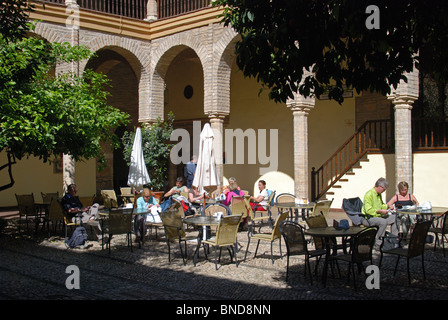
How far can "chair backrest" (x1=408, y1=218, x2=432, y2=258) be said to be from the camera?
6273mm

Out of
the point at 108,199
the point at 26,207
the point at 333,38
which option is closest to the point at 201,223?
the point at 333,38

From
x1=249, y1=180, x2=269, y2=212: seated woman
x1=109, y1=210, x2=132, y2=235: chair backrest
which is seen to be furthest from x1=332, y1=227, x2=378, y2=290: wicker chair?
x1=249, y1=180, x2=269, y2=212: seated woman

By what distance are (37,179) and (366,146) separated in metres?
11.2

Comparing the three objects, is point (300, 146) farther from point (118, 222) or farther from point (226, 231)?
point (226, 231)

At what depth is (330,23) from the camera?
5.46 meters

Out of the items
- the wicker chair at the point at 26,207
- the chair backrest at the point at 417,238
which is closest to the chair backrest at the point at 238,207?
the chair backrest at the point at 417,238

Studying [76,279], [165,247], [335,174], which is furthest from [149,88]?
[76,279]

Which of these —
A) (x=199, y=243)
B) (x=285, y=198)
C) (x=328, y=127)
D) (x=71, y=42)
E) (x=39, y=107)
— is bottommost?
(x=199, y=243)

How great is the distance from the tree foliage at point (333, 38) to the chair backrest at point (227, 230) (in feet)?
7.59

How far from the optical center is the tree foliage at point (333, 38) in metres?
5.04

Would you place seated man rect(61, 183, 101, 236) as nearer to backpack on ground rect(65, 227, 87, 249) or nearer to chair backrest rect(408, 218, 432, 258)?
backpack on ground rect(65, 227, 87, 249)

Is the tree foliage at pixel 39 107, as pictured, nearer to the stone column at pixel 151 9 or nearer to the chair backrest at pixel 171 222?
the chair backrest at pixel 171 222

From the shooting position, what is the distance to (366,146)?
14602 millimetres
